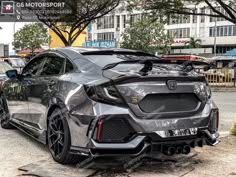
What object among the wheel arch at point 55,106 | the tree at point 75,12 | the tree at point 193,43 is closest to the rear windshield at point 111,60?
the wheel arch at point 55,106

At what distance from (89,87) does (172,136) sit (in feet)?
3.57

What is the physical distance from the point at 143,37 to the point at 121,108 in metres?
55.6

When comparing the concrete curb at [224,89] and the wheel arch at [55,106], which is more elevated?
the wheel arch at [55,106]

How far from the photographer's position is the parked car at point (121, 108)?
462 centimetres

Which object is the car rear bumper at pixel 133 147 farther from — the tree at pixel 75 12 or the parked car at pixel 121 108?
the tree at pixel 75 12

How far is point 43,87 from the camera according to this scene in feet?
19.5

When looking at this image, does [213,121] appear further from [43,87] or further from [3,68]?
[3,68]

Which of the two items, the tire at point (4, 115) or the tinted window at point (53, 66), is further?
the tire at point (4, 115)

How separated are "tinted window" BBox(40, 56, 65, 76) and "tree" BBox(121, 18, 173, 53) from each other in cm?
5219

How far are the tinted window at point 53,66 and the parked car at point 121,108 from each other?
0.02 metres

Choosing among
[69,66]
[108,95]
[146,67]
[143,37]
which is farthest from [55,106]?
[143,37]

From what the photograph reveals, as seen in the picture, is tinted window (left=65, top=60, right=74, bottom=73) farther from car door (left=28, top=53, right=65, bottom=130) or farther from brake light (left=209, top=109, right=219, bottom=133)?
brake light (left=209, top=109, right=219, bottom=133)

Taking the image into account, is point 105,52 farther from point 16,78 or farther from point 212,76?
point 212,76

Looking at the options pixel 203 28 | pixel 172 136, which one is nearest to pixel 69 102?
pixel 172 136
